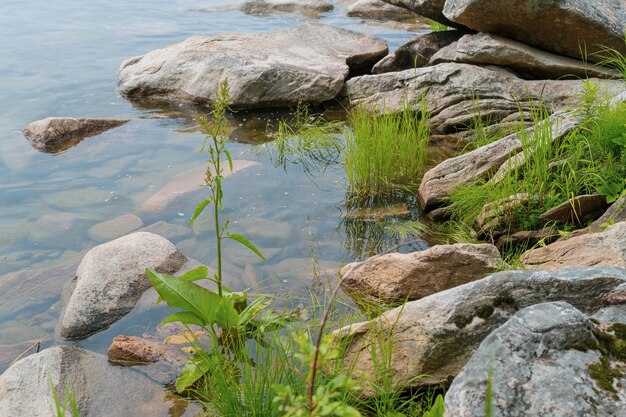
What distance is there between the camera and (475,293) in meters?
3.35

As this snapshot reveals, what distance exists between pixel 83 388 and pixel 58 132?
5252mm

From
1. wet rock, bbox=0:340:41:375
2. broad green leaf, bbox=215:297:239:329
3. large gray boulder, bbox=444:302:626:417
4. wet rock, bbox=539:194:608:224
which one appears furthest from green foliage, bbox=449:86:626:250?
wet rock, bbox=0:340:41:375

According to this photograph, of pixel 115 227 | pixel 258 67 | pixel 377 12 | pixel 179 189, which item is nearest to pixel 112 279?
pixel 115 227

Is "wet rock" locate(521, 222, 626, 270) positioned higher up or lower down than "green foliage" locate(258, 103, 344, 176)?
higher up

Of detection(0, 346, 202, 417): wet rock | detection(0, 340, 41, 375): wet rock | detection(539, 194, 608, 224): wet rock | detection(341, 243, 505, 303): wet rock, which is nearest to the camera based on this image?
detection(0, 346, 202, 417): wet rock

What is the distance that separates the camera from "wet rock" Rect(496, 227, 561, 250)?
5.64 meters

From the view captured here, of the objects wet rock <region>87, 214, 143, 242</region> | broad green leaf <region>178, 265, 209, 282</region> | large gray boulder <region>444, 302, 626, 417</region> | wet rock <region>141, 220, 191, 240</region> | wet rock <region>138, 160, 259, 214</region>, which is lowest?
wet rock <region>87, 214, 143, 242</region>

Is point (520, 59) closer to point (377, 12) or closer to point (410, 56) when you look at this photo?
point (410, 56)

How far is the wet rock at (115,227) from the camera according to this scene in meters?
6.44

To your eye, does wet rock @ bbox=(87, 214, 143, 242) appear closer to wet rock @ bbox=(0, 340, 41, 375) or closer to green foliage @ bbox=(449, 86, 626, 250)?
wet rock @ bbox=(0, 340, 41, 375)

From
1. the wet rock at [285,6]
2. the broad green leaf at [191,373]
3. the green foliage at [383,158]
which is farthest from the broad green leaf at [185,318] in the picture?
the wet rock at [285,6]

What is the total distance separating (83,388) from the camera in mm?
4254

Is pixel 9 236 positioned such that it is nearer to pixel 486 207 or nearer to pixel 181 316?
pixel 181 316

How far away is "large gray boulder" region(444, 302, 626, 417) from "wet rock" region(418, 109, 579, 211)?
4.15 m
